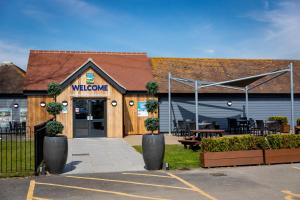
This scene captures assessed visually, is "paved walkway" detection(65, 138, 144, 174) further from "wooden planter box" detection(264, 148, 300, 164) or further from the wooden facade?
the wooden facade

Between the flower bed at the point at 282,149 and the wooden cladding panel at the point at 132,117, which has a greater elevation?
the wooden cladding panel at the point at 132,117

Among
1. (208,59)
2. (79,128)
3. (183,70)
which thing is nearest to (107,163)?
(79,128)

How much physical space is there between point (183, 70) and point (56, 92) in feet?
53.8

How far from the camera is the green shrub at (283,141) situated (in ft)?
39.4

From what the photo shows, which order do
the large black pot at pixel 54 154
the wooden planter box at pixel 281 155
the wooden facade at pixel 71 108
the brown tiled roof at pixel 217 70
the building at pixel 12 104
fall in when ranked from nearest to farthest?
the large black pot at pixel 54 154
the wooden planter box at pixel 281 155
the wooden facade at pixel 71 108
the brown tiled roof at pixel 217 70
the building at pixel 12 104

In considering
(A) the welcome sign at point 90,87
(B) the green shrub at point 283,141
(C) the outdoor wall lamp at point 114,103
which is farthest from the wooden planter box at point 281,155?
(A) the welcome sign at point 90,87

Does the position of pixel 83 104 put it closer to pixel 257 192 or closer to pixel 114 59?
pixel 114 59

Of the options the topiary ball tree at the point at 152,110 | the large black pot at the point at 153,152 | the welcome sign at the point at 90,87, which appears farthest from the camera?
the welcome sign at the point at 90,87

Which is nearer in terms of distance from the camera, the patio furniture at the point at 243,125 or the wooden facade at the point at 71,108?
the wooden facade at the point at 71,108

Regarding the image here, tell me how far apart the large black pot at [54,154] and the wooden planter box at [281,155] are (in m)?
6.19

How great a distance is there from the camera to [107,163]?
12539mm

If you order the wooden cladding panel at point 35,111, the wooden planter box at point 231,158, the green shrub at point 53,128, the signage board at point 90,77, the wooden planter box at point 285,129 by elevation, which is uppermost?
the signage board at point 90,77

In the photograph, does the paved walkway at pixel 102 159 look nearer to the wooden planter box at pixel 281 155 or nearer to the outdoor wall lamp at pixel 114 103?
the wooden planter box at pixel 281 155

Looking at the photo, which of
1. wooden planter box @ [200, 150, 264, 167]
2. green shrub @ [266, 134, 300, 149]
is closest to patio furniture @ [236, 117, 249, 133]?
green shrub @ [266, 134, 300, 149]
